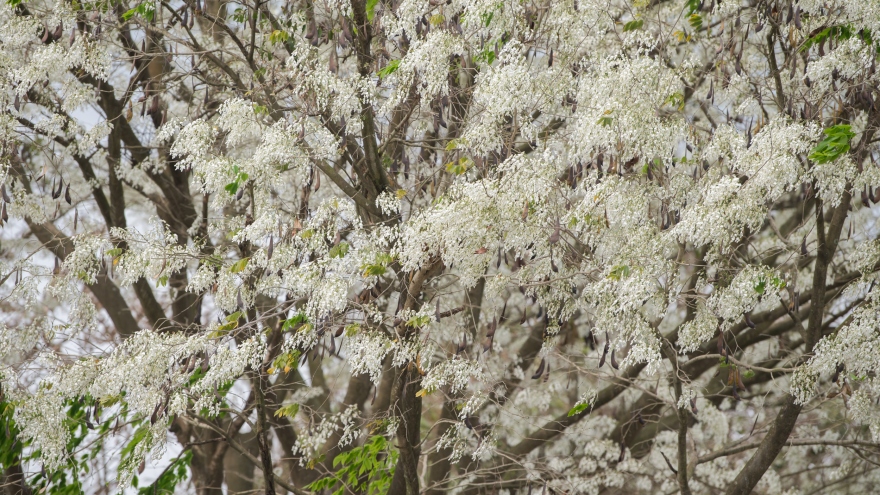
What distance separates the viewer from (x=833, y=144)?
5379mm

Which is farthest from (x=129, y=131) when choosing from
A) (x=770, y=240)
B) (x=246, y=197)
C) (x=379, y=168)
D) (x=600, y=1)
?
(x=770, y=240)

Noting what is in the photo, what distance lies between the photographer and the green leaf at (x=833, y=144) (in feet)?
17.6

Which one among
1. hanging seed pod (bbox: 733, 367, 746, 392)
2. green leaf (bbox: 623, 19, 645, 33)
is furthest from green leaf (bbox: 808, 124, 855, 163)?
hanging seed pod (bbox: 733, 367, 746, 392)

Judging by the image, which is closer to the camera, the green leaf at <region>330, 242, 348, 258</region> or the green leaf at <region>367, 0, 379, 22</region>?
the green leaf at <region>330, 242, 348, 258</region>

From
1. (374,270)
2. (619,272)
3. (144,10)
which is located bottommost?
(619,272)

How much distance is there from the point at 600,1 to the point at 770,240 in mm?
4624

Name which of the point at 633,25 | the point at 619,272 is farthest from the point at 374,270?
the point at 633,25

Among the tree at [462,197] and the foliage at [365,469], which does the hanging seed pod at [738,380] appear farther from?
the foliage at [365,469]

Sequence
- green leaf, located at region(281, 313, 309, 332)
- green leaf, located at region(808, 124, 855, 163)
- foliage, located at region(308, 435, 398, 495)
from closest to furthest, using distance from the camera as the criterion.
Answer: green leaf, located at region(808, 124, 855, 163) → green leaf, located at region(281, 313, 309, 332) → foliage, located at region(308, 435, 398, 495)

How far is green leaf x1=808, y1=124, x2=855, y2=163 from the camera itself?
17.6 feet

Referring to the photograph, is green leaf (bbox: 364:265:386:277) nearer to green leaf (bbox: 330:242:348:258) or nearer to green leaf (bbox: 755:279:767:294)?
green leaf (bbox: 330:242:348:258)

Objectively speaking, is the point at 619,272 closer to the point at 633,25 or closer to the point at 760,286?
the point at 760,286

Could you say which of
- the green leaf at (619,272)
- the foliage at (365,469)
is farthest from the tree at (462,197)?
the foliage at (365,469)

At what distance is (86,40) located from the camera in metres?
6.94
